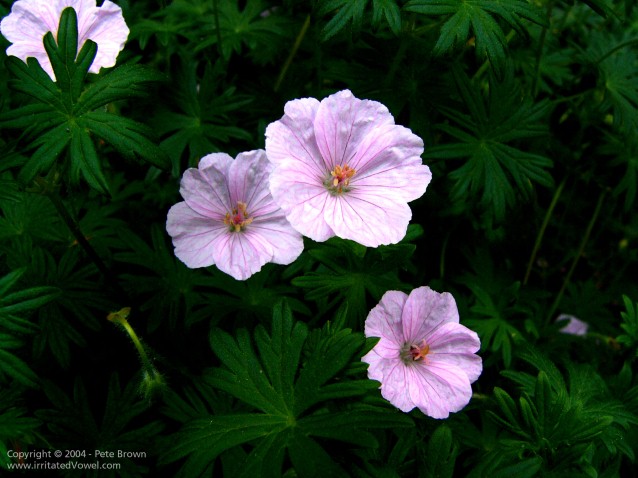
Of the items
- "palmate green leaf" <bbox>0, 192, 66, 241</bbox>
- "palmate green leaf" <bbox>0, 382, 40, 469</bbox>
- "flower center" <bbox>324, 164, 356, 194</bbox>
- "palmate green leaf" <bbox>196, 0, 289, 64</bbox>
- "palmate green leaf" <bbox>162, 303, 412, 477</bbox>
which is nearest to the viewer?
"palmate green leaf" <bbox>162, 303, 412, 477</bbox>

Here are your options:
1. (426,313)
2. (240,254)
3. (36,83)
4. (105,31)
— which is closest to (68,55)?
(36,83)

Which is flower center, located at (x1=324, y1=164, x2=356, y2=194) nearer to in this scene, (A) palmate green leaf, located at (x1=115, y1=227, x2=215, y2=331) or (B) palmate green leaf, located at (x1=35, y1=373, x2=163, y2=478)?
(A) palmate green leaf, located at (x1=115, y1=227, x2=215, y2=331)

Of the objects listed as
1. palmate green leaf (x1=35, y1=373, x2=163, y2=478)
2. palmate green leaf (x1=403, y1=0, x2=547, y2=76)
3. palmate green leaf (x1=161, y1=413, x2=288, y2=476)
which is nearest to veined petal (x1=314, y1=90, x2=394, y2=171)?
palmate green leaf (x1=403, y1=0, x2=547, y2=76)

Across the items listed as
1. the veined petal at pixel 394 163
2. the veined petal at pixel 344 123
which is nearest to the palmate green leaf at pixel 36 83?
the veined petal at pixel 344 123

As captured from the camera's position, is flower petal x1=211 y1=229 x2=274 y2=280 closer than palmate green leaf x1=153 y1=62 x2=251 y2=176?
Yes

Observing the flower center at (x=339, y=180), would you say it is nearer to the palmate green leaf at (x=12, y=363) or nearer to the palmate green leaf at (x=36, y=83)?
the palmate green leaf at (x=36, y=83)

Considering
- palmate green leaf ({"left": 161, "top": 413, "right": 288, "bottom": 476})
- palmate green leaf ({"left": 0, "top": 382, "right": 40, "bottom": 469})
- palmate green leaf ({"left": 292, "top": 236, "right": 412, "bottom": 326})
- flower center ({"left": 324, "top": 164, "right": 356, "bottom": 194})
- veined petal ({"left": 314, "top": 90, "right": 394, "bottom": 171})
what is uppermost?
veined petal ({"left": 314, "top": 90, "right": 394, "bottom": 171})

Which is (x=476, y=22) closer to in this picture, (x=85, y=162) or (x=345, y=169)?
(x=345, y=169)
